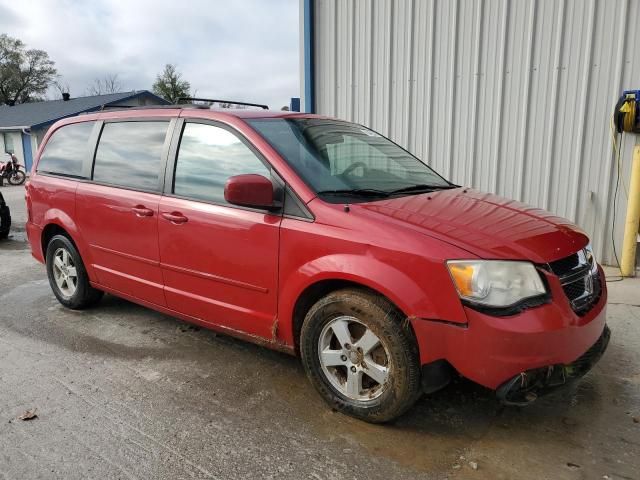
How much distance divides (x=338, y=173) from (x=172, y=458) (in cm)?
188

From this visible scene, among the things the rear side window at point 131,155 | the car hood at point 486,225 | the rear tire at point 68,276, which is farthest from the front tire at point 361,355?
the rear tire at point 68,276

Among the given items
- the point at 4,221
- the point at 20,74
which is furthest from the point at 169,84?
the point at 4,221

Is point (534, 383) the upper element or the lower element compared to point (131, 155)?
lower

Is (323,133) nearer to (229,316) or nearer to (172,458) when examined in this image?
(229,316)

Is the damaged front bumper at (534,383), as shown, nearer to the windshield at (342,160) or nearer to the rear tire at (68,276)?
the windshield at (342,160)

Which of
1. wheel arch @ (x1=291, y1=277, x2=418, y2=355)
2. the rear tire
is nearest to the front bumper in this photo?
wheel arch @ (x1=291, y1=277, x2=418, y2=355)

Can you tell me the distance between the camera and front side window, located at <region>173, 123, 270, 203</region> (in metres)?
3.31

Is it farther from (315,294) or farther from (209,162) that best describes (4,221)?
(315,294)

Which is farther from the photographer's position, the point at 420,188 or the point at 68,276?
the point at 68,276

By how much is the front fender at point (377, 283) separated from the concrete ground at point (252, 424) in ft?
2.32

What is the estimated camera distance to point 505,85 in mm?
6281

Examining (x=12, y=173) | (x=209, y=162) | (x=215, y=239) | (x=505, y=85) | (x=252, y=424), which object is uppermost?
(x=505, y=85)

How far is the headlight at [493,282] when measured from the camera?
242 centimetres

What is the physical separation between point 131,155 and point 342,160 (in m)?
1.70
